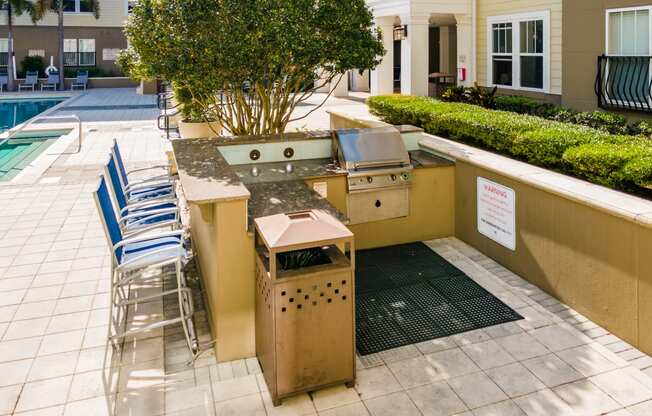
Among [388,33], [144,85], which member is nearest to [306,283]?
[388,33]

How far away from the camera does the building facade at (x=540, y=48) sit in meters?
8.75

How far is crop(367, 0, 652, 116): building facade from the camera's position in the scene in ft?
28.7

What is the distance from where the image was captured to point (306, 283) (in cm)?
330

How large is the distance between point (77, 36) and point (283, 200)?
33458 millimetres

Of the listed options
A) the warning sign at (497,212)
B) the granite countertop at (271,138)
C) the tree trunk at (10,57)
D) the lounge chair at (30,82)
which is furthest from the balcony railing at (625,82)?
the lounge chair at (30,82)

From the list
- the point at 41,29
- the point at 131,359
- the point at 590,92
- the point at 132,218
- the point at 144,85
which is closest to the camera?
the point at 131,359

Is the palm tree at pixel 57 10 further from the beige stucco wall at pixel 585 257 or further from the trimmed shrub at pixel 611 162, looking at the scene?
the trimmed shrub at pixel 611 162

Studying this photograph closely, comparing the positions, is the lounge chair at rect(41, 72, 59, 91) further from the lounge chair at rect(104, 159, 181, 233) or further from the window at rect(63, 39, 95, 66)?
the lounge chair at rect(104, 159, 181, 233)

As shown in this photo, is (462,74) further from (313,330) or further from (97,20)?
(97,20)

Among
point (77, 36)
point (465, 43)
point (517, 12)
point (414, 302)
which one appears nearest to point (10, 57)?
point (77, 36)

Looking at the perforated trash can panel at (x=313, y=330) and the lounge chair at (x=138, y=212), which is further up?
the lounge chair at (x=138, y=212)

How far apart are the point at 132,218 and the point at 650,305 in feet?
14.3

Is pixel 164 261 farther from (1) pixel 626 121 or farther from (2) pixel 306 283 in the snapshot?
(1) pixel 626 121

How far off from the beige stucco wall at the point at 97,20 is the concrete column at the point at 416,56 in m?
24.0
